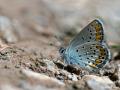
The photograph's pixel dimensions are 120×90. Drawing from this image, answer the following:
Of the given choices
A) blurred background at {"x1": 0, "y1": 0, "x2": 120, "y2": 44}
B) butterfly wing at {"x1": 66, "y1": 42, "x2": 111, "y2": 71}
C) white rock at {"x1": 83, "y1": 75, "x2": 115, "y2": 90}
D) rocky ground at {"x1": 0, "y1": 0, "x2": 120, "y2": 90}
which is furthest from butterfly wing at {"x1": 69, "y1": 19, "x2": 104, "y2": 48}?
blurred background at {"x1": 0, "y1": 0, "x2": 120, "y2": 44}

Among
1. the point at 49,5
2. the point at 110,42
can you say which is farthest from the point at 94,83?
the point at 49,5

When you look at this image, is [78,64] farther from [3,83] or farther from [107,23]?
[107,23]

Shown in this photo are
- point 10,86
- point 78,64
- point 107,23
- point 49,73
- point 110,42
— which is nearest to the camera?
point 10,86

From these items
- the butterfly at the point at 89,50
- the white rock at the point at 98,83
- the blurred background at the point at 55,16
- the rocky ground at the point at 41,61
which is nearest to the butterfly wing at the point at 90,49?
the butterfly at the point at 89,50

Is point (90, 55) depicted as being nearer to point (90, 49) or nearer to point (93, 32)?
point (90, 49)

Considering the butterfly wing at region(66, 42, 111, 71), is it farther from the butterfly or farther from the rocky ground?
the rocky ground

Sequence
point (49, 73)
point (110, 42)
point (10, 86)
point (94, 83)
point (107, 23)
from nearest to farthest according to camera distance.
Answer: point (10, 86) → point (94, 83) → point (49, 73) → point (110, 42) → point (107, 23)

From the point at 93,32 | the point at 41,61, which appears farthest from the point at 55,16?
the point at 41,61
